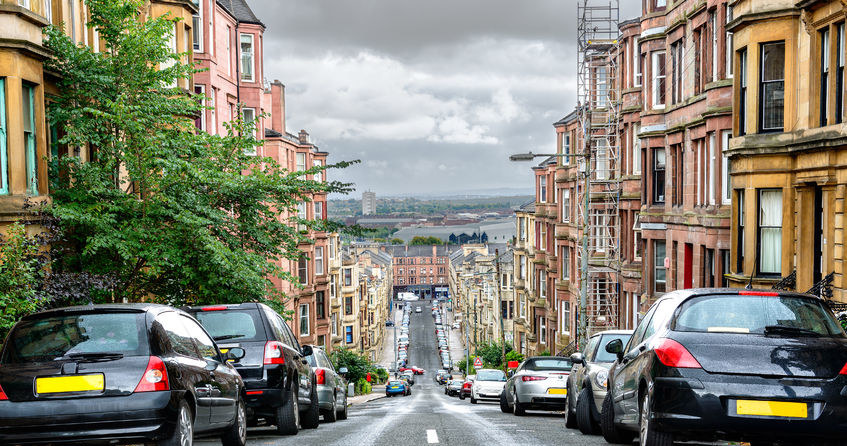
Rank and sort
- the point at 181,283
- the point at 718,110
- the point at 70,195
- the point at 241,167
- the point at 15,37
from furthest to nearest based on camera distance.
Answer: the point at 718,110
the point at 241,167
the point at 181,283
the point at 70,195
the point at 15,37

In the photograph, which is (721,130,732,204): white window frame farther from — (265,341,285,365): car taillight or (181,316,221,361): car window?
(181,316,221,361): car window

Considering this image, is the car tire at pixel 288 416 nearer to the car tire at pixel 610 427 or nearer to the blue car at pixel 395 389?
the car tire at pixel 610 427

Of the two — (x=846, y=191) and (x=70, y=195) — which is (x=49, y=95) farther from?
(x=846, y=191)

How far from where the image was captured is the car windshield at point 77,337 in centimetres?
808

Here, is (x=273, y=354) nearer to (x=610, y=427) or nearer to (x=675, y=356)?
(x=610, y=427)

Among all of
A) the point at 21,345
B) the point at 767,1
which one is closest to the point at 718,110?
the point at 767,1

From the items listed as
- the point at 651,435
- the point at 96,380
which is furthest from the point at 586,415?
the point at 96,380

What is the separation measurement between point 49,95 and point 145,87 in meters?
1.73

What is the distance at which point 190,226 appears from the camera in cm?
1709

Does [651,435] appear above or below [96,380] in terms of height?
below

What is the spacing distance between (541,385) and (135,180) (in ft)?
30.4

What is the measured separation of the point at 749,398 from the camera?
7.69m

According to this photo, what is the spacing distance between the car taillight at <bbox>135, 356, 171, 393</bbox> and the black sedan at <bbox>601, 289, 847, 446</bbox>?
4.41m

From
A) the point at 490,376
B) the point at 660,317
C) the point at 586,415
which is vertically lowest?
the point at 490,376
